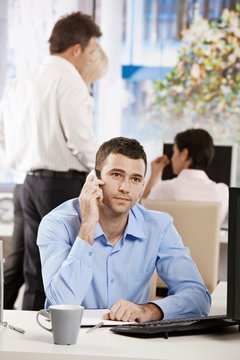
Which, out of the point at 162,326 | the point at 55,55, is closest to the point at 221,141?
the point at 55,55

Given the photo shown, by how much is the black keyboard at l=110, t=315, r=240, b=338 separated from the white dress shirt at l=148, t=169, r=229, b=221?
2.65 m

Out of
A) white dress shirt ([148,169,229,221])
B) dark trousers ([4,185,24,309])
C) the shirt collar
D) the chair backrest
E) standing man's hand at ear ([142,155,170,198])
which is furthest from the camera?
standing man's hand at ear ([142,155,170,198])

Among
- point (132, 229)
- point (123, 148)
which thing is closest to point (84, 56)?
point (123, 148)

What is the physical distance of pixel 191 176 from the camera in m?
4.84

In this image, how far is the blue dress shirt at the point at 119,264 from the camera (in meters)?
2.48

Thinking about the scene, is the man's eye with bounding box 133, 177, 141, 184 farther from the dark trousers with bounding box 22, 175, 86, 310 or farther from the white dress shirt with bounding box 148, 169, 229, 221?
the white dress shirt with bounding box 148, 169, 229, 221

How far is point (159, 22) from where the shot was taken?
236 inches

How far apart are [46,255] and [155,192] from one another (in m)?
2.32

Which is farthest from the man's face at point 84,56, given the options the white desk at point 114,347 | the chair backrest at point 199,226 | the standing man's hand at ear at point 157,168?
the white desk at point 114,347

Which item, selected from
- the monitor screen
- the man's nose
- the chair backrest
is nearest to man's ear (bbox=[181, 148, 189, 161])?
the chair backrest

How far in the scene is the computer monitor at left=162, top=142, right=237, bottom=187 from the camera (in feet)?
17.5

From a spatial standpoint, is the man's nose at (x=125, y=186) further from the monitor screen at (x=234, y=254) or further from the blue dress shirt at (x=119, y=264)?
the monitor screen at (x=234, y=254)

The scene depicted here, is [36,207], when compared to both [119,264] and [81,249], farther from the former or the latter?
[81,249]

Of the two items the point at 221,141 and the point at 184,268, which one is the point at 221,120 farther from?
the point at 184,268
